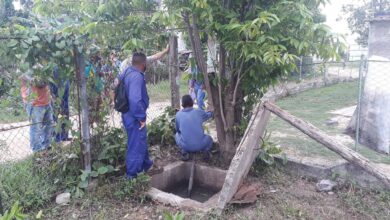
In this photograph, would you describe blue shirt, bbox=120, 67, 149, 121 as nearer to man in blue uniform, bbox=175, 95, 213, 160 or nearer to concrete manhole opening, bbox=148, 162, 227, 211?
man in blue uniform, bbox=175, 95, 213, 160

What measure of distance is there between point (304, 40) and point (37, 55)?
105 inches

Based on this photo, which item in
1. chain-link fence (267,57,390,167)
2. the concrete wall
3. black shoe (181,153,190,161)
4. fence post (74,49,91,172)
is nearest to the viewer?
fence post (74,49,91,172)

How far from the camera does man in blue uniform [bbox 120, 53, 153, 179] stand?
3.97m

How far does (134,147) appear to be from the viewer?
13.4ft

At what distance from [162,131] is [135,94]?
64.1 inches

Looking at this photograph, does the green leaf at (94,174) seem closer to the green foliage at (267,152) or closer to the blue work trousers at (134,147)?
the blue work trousers at (134,147)

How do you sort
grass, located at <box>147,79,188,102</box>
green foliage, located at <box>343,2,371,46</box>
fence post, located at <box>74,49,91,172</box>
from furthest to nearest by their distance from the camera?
green foliage, located at <box>343,2,371,46</box>
grass, located at <box>147,79,188,102</box>
fence post, located at <box>74,49,91,172</box>

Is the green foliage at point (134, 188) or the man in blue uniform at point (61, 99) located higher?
the man in blue uniform at point (61, 99)

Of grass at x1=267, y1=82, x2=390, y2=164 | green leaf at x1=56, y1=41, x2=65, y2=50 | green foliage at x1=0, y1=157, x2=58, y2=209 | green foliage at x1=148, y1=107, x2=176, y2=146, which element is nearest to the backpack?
green leaf at x1=56, y1=41, x2=65, y2=50

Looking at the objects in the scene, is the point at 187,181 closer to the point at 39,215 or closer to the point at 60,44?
the point at 39,215

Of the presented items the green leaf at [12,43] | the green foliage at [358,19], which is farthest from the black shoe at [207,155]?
the green foliage at [358,19]

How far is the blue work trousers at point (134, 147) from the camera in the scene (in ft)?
13.3

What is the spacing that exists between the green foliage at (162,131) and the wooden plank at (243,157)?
1.61m

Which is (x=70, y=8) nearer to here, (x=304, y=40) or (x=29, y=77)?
(x=29, y=77)
